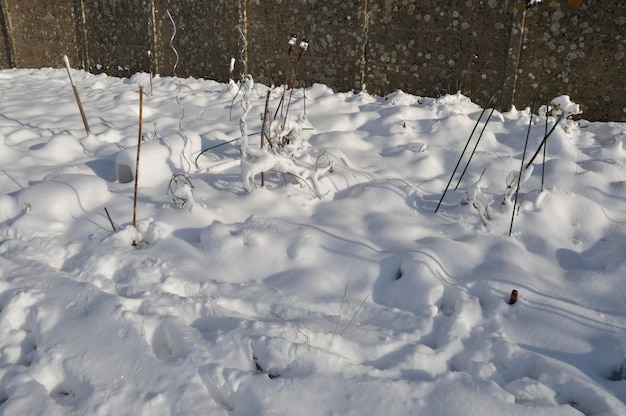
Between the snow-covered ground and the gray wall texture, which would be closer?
the snow-covered ground

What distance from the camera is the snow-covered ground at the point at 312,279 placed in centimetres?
129

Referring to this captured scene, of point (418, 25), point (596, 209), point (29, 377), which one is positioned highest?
point (418, 25)

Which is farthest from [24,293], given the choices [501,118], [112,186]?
[501,118]

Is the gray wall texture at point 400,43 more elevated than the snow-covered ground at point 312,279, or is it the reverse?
the gray wall texture at point 400,43

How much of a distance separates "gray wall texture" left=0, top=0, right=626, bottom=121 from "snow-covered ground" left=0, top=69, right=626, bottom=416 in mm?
609

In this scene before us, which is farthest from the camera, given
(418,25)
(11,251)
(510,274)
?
(418,25)

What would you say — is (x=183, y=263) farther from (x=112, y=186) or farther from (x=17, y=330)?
(x=112, y=186)

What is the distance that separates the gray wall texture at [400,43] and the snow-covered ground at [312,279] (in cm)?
61

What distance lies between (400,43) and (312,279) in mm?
2970

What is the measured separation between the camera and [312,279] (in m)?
1.79

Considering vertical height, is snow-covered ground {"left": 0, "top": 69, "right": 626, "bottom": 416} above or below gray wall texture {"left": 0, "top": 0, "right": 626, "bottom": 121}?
below

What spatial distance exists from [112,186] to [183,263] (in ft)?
2.86

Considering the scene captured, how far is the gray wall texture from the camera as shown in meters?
3.38

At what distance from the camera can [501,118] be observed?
11.2 ft
